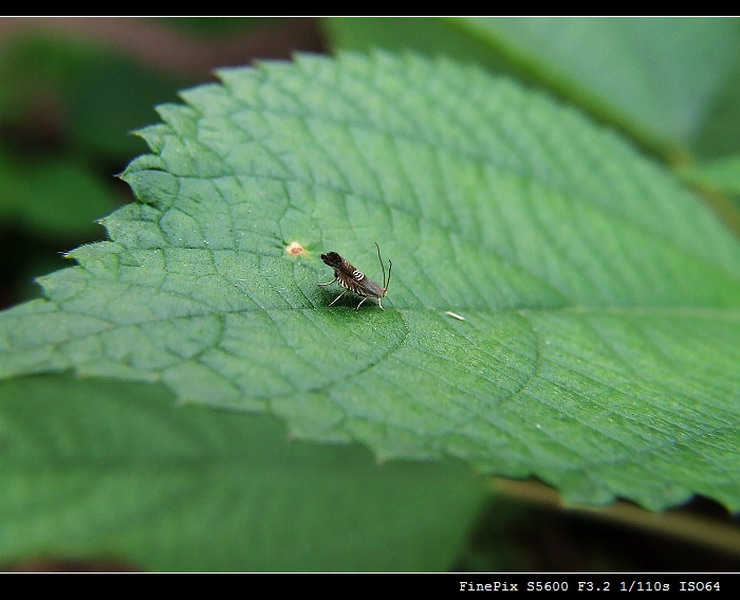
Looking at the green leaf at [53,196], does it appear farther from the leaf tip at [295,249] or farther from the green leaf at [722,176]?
the green leaf at [722,176]

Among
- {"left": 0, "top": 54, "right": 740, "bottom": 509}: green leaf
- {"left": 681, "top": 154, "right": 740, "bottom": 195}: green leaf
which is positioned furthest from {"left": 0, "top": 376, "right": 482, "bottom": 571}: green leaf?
{"left": 681, "top": 154, "right": 740, "bottom": 195}: green leaf

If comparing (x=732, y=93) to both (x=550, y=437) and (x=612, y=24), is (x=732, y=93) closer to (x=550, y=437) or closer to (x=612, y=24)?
(x=612, y=24)

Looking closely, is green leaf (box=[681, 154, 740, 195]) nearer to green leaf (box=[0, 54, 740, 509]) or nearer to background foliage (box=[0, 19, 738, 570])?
background foliage (box=[0, 19, 738, 570])

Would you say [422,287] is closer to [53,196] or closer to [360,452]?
[360,452]

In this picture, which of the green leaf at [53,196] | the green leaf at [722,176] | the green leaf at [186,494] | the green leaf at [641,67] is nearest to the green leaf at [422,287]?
the green leaf at [722,176]

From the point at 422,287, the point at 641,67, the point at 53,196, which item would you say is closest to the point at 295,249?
the point at 422,287
